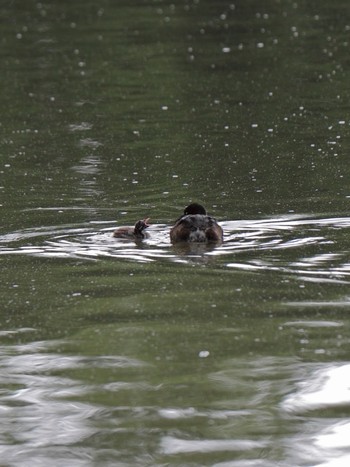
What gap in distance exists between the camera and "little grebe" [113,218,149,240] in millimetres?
12422

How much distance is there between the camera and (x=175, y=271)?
11227 mm

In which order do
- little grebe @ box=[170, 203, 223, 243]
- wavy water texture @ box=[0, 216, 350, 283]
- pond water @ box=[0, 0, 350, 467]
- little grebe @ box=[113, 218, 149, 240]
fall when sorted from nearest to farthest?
pond water @ box=[0, 0, 350, 467], wavy water texture @ box=[0, 216, 350, 283], little grebe @ box=[170, 203, 223, 243], little grebe @ box=[113, 218, 149, 240]

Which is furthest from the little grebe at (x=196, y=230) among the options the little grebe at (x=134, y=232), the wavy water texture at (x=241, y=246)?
the little grebe at (x=134, y=232)

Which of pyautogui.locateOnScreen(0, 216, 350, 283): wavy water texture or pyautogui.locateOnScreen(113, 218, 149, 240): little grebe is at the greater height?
pyautogui.locateOnScreen(113, 218, 149, 240): little grebe

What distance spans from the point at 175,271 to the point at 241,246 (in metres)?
0.99

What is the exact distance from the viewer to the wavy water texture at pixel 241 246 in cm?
1107

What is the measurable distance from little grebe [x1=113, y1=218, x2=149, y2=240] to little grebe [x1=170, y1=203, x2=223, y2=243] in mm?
297

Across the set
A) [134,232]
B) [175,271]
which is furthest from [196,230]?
[175,271]

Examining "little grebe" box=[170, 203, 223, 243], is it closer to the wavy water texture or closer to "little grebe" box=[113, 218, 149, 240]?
the wavy water texture

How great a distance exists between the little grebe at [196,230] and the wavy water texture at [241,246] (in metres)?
0.09

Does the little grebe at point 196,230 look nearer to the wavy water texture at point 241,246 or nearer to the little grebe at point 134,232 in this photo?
the wavy water texture at point 241,246

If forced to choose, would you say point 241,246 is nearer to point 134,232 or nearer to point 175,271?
point 175,271

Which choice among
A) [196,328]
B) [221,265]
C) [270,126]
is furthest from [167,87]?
[196,328]

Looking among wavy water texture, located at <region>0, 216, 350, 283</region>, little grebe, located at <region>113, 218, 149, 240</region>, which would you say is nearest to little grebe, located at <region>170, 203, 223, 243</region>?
wavy water texture, located at <region>0, 216, 350, 283</region>
